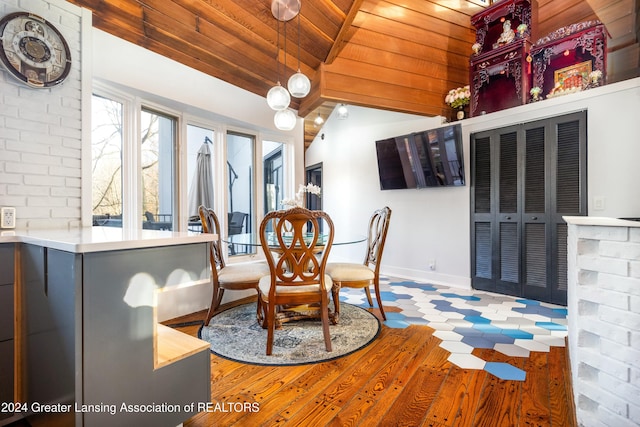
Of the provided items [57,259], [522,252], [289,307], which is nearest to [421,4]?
[522,252]

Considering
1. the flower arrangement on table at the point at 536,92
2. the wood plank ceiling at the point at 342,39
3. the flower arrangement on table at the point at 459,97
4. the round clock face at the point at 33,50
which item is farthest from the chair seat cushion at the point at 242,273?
the flower arrangement on table at the point at 536,92

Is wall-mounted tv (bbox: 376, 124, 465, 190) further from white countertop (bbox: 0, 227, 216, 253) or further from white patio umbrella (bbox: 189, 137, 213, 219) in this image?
white countertop (bbox: 0, 227, 216, 253)

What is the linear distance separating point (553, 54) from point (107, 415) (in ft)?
15.0

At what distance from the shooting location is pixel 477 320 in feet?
8.79

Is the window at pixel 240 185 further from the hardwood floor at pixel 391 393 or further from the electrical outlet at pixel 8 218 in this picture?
the electrical outlet at pixel 8 218

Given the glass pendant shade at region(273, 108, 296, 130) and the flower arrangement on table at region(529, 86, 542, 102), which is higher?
the flower arrangement on table at region(529, 86, 542, 102)

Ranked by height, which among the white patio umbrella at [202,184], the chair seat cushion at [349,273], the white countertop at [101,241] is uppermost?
the white patio umbrella at [202,184]

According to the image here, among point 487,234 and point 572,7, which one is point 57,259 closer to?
point 487,234

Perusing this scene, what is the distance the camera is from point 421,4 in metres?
3.30

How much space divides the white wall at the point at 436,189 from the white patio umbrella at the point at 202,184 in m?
2.57

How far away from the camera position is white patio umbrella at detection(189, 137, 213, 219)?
10.9 ft

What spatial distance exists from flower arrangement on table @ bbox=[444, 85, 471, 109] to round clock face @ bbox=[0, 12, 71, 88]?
3.84 meters

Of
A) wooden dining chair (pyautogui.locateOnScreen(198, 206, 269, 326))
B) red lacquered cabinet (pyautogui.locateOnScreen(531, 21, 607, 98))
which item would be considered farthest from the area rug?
red lacquered cabinet (pyautogui.locateOnScreen(531, 21, 607, 98))

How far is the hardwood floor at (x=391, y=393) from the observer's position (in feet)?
4.66
